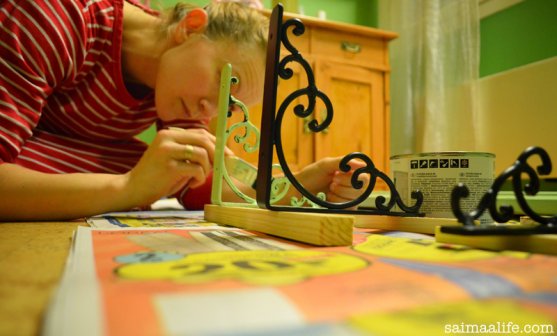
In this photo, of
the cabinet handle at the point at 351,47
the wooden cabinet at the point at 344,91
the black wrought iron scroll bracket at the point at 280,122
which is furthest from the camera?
the cabinet handle at the point at 351,47

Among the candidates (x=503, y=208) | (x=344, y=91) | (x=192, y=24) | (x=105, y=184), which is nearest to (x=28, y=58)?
(x=105, y=184)

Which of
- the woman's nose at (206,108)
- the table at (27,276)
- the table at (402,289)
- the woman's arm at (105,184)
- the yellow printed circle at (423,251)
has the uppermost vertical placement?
the woman's nose at (206,108)

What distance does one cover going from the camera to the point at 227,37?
848 millimetres

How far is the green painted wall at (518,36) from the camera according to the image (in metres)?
1.63

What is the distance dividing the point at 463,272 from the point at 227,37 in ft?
2.41

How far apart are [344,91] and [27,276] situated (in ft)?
6.11

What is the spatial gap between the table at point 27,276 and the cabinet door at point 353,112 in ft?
5.13

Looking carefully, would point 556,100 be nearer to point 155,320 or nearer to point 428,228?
point 428,228

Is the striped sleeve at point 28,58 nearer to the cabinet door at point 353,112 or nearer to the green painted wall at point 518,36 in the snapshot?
the cabinet door at point 353,112

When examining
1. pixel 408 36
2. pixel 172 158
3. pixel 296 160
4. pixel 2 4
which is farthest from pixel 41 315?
pixel 408 36

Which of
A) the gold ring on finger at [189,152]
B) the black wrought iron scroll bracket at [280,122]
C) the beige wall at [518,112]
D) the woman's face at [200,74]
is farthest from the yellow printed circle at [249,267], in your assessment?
the beige wall at [518,112]

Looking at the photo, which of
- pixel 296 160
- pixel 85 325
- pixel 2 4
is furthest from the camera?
pixel 296 160

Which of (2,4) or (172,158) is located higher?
(2,4)

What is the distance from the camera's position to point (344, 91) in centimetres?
198
